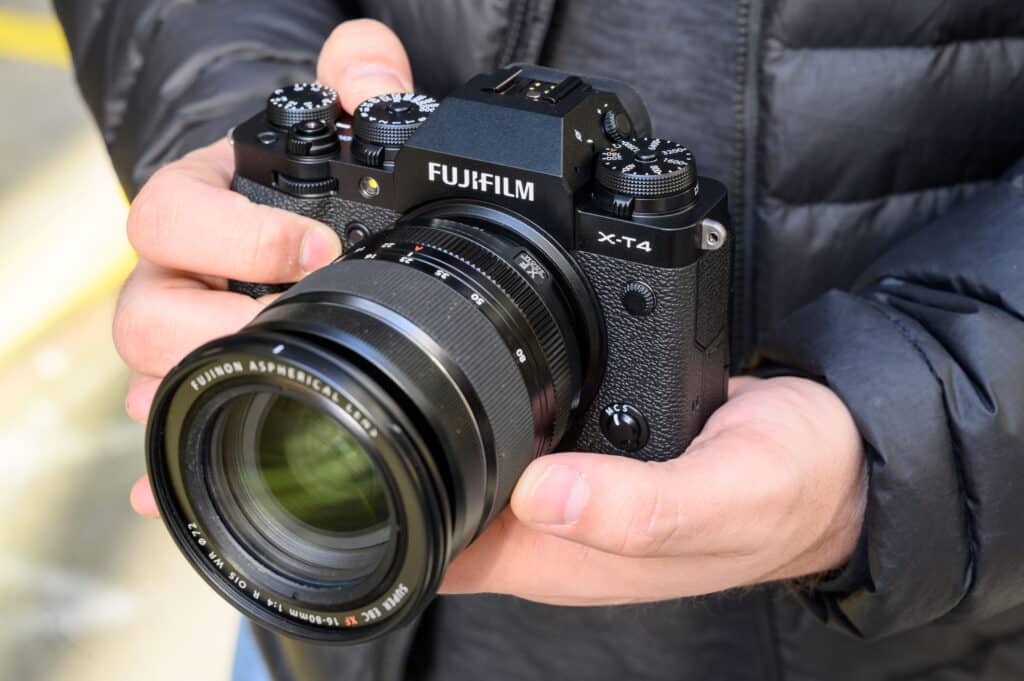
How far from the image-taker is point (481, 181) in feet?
2.59

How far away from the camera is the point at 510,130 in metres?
0.78

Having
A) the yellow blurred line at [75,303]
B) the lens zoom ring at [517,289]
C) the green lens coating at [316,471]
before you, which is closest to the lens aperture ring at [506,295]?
the lens zoom ring at [517,289]

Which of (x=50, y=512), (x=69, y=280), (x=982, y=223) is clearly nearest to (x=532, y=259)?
(x=982, y=223)

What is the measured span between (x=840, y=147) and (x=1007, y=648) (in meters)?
0.40

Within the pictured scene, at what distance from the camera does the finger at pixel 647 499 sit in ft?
2.25

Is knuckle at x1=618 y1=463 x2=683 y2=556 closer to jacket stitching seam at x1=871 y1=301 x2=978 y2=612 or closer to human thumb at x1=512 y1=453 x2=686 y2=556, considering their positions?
human thumb at x1=512 y1=453 x2=686 y2=556

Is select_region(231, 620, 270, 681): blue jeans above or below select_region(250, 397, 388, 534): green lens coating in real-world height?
below

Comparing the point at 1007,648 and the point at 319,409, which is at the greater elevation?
the point at 319,409

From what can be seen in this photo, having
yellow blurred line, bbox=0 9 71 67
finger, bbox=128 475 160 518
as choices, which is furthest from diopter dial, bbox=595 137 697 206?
yellow blurred line, bbox=0 9 71 67

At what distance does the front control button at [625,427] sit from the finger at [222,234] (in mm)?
216

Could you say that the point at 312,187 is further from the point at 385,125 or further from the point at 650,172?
the point at 650,172

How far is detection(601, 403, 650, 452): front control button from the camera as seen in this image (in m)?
0.82

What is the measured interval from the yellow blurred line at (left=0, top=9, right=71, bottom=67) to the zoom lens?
2417 mm

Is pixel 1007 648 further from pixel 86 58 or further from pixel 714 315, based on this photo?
pixel 86 58
